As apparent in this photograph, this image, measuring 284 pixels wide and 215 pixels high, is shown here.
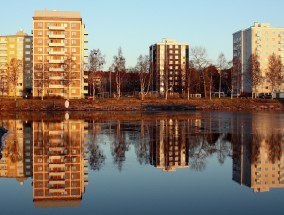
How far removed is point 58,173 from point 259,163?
9.06 meters

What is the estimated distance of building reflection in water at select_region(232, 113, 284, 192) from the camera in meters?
14.7

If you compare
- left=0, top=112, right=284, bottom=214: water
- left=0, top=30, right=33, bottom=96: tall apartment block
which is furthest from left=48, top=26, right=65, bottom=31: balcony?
left=0, top=112, right=284, bottom=214: water

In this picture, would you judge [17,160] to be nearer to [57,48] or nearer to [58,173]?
[58,173]

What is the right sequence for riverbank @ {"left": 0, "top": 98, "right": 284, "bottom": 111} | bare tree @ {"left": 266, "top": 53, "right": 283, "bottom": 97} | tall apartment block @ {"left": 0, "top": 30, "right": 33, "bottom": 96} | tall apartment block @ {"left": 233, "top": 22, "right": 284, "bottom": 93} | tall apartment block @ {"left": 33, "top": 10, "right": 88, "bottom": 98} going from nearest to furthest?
riverbank @ {"left": 0, "top": 98, "right": 284, "bottom": 111} → tall apartment block @ {"left": 33, "top": 10, "right": 88, "bottom": 98} → bare tree @ {"left": 266, "top": 53, "right": 283, "bottom": 97} → tall apartment block @ {"left": 0, "top": 30, "right": 33, "bottom": 96} → tall apartment block @ {"left": 233, "top": 22, "right": 284, "bottom": 93}

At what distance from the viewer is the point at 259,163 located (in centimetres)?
1809

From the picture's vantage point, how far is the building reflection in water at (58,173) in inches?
499

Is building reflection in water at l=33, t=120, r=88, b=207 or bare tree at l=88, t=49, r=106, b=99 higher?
bare tree at l=88, t=49, r=106, b=99

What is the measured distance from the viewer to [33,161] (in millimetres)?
19016

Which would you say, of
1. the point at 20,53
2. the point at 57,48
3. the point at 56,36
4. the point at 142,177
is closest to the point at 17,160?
the point at 142,177

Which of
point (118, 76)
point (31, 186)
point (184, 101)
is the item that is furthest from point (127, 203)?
point (118, 76)

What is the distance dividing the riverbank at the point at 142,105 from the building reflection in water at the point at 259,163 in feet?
187

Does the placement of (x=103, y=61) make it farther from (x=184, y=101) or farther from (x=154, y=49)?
(x=154, y=49)

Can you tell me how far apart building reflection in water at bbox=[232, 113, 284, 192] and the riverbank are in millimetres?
57087

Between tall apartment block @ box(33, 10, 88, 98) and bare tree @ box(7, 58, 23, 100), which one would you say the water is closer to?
bare tree @ box(7, 58, 23, 100)
